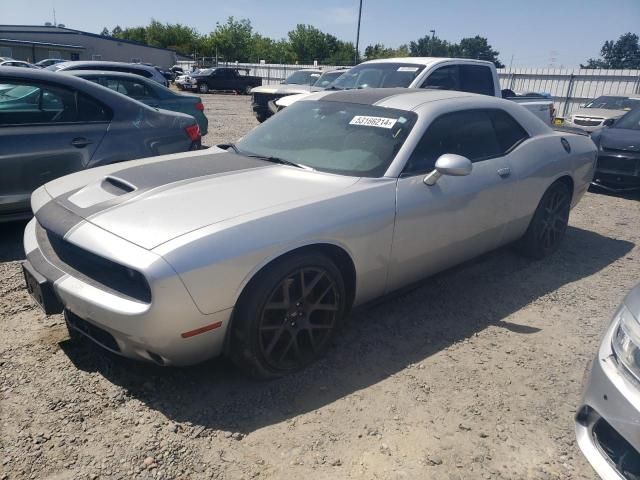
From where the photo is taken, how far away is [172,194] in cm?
275

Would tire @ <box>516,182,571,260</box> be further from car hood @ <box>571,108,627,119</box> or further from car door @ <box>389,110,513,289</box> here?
car hood @ <box>571,108,627,119</box>

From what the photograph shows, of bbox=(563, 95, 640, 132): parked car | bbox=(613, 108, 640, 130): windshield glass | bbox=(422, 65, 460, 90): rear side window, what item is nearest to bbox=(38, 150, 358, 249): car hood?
bbox=(422, 65, 460, 90): rear side window

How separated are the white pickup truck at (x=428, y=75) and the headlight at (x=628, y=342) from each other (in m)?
5.79

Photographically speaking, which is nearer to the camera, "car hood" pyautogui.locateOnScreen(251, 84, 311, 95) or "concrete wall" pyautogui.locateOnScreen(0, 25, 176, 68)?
"car hood" pyautogui.locateOnScreen(251, 84, 311, 95)

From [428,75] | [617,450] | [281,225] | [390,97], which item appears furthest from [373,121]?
[428,75]

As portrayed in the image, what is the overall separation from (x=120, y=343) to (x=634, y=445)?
2199mm

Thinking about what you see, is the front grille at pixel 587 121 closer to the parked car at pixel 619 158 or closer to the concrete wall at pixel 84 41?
the parked car at pixel 619 158

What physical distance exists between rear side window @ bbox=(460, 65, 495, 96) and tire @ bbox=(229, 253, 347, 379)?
241 inches

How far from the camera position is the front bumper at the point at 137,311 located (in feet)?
7.16

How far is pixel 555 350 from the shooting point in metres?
3.20

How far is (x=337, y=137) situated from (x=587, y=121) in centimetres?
1072

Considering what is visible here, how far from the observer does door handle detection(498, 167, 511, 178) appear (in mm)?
3804

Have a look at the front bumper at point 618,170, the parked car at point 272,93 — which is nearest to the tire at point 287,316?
the front bumper at point 618,170

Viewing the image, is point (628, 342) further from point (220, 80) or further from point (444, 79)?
point (220, 80)
